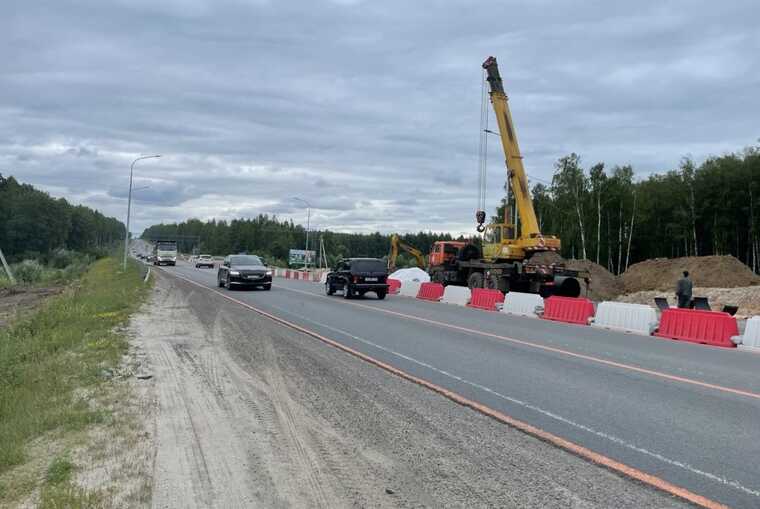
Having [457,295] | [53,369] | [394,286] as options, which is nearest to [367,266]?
[457,295]

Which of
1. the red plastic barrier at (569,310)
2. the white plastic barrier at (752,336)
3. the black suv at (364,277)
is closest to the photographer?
the white plastic barrier at (752,336)

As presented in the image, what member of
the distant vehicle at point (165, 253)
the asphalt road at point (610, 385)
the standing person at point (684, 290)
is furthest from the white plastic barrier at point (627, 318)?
the distant vehicle at point (165, 253)

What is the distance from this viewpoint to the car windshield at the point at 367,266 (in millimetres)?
27656

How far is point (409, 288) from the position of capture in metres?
32.1

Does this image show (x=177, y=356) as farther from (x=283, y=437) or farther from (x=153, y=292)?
(x=153, y=292)

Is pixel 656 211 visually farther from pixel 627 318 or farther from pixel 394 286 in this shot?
pixel 627 318

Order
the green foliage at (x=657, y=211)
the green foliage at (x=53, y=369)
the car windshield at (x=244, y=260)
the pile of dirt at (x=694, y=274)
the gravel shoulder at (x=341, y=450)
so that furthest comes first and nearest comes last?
the green foliage at (x=657, y=211)
the pile of dirt at (x=694, y=274)
the car windshield at (x=244, y=260)
the green foliage at (x=53, y=369)
the gravel shoulder at (x=341, y=450)

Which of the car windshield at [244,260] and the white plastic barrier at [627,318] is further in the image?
the car windshield at [244,260]

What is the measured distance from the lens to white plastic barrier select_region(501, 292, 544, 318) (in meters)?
21.6

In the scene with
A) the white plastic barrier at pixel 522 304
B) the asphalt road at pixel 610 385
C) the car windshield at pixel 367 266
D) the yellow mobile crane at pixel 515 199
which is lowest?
the asphalt road at pixel 610 385

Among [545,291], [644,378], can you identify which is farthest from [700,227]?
[644,378]

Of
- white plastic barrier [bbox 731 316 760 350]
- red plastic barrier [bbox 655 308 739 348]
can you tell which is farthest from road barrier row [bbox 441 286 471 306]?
white plastic barrier [bbox 731 316 760 350]

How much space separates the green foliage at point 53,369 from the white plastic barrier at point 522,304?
1292 cm

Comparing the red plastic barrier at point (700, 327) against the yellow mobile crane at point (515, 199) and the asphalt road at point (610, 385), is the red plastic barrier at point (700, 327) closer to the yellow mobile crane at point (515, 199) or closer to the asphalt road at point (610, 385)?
the asphalt road at point (610, 385)
